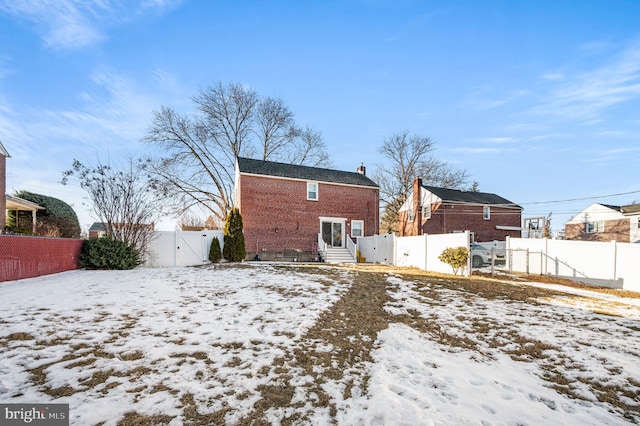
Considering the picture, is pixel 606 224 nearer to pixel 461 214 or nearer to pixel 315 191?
pixel 461 214

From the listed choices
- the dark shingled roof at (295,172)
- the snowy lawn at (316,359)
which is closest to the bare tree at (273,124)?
the dark shingled roof at (295,172)

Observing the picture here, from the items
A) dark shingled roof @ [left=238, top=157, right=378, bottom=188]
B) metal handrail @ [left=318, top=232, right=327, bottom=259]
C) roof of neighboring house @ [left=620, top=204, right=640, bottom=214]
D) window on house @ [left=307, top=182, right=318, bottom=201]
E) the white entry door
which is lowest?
metal handrail @ [left=318, top=232, right=327, bottom=259]

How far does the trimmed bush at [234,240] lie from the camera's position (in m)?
15.6

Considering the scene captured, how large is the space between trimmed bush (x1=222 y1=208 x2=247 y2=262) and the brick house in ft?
7.19

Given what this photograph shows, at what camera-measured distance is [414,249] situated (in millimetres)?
14750

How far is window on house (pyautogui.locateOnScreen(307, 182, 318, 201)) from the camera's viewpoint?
20.4m

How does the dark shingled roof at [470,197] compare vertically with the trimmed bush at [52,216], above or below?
above

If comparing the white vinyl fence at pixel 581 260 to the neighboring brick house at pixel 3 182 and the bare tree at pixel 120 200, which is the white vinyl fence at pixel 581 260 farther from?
the neighboring brick house at pixel 3 182

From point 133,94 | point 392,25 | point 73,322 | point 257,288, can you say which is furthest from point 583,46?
point 133,94

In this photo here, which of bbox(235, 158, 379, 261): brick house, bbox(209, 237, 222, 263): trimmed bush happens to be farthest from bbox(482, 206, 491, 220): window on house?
bbox(209, 237, 222, 263): trimmed bush

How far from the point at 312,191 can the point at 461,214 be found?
15319 millimetres

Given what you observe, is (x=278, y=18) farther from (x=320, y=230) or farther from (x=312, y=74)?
(x=320, y=230)

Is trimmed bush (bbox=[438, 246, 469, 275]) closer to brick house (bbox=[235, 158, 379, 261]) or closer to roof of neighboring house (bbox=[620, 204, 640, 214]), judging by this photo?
brick house (bbox=[235, 158, 379, 261])

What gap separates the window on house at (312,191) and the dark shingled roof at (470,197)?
12.6m
